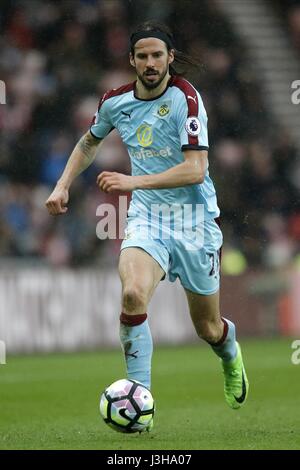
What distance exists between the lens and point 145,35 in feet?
23.0

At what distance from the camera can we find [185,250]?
722cm

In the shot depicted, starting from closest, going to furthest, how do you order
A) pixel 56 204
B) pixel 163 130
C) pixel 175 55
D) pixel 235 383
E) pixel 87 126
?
pixel 56 204, pixel 163 130, pixel 175 55, pixel 235 383, pixel 87 126

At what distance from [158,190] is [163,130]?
35 cm

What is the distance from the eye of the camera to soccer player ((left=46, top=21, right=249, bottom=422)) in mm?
6695

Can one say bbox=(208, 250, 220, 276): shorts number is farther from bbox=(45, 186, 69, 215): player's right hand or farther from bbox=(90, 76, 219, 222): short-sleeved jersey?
bbox=(45, 186, 69, 215): player's right hand

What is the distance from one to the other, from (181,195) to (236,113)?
31.9 feet

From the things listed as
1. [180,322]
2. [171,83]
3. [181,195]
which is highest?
[171,83]

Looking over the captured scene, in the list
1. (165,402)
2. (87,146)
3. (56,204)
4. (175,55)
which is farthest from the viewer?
(165,402)

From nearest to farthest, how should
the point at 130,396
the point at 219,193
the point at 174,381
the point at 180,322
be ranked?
the point at 130,396
the point at 174,381
the point at 180,322
the point at 219,193

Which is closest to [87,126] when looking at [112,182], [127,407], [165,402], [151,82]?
[165,402]

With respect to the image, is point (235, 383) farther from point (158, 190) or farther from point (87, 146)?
point (87, 146)
